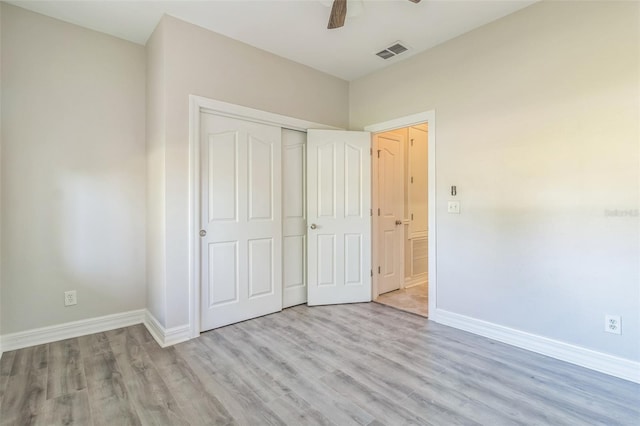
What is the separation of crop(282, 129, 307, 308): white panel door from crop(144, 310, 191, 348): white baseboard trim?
1082 mm

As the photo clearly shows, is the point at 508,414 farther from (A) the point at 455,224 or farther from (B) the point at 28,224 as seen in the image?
(B) the point at 28,224

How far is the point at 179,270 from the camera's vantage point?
256 cm

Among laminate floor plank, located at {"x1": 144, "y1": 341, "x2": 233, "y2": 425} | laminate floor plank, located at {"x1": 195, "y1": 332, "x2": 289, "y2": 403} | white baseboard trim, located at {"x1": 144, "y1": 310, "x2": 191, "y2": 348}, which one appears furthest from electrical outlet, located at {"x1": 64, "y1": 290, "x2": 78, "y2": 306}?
laminate floor plank, located at {"x1": 195, "y1": 332, "x2": 289, "y2": 403}

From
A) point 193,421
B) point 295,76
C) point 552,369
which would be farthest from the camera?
point 295,76

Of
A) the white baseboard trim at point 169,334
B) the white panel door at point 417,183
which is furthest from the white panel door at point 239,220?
the white panel door at point 417,183

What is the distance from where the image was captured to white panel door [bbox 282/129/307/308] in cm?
336

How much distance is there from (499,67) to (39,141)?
3950mm

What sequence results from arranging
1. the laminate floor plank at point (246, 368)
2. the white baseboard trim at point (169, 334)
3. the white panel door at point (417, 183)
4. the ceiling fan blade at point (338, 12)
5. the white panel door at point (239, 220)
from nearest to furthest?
the laminate floor plank at point (246, 368), the ceiling fan blade at point (338, 12), the white baseboard trim at point (169, 334), the white panel door at point (239, 220), the white panel door at point (417, 183)

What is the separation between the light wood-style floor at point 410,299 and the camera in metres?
A: 3.34

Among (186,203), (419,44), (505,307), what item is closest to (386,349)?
(505,307)

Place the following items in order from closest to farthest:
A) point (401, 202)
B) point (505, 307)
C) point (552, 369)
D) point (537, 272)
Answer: point (552, 369), point (537, 272), point (505, 307), point (401, 202)

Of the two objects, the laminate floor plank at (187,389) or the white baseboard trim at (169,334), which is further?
the white baseboard trim at (169,334)

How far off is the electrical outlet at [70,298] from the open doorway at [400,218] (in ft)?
10.0

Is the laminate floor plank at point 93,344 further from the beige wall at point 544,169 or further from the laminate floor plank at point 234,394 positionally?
the beige wall at point 544,169
